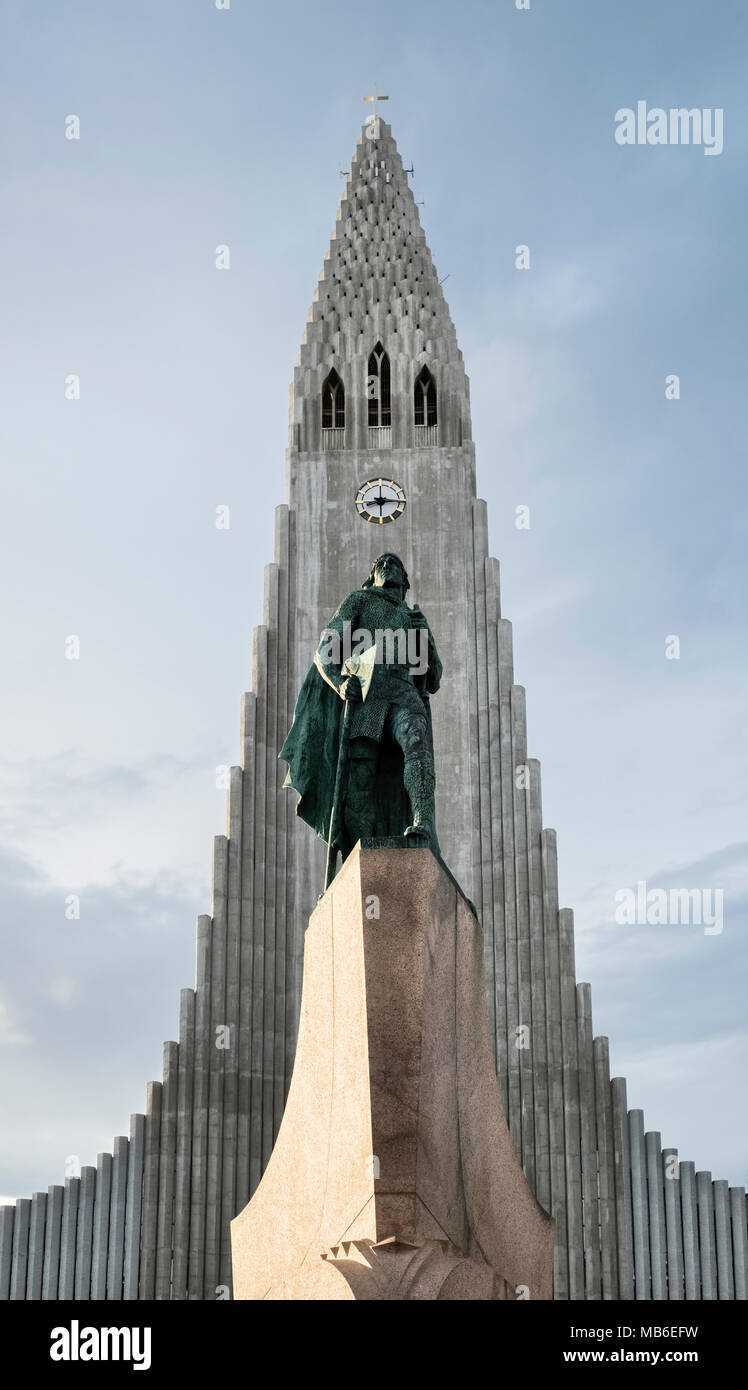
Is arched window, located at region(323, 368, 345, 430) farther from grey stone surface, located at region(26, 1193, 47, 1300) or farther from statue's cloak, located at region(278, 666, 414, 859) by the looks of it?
statue's cloak, located at region(278, 666, 414, 859)

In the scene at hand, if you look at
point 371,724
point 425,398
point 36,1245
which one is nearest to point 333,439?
point 425,398

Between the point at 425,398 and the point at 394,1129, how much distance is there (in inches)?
1162

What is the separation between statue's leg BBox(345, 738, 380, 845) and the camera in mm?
12469

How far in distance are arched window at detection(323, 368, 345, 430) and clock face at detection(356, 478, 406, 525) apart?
6.21 ft

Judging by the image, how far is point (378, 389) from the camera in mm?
38688

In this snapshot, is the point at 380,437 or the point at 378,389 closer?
the point at 380,437

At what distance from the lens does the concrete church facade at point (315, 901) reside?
101ft

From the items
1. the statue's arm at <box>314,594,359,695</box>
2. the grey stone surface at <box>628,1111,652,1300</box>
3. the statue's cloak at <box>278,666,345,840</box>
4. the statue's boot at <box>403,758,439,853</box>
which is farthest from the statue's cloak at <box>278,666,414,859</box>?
the grey stone surface at <box>628,1111,652,1300</box>

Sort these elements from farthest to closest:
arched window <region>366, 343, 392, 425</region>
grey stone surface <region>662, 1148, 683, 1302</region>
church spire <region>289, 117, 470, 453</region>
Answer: arched window <region>366, 343, 392, 425</region> → church spire <region>289, 117, 470, 453</region> → grey stone surface <region>662, 1148, 683, 1302</region>

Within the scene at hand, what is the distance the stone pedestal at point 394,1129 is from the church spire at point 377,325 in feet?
88.7

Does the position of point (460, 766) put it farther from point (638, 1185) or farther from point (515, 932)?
point (638, 1185)

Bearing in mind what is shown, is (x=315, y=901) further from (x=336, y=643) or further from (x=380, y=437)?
(x=336, y=643)

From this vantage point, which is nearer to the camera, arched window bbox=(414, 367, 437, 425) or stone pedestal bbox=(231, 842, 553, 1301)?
stone pedestal bbox=(231, 842, 553, 1301)
